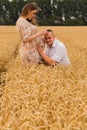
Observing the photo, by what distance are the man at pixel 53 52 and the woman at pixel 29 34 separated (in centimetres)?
17

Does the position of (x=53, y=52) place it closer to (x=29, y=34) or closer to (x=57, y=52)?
(x=57, y=52)

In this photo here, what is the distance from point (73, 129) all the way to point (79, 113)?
557 mm

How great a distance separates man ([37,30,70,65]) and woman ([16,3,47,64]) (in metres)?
0.17

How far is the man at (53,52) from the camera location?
849 cm

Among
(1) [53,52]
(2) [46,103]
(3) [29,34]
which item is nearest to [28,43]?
(3) [29,34]

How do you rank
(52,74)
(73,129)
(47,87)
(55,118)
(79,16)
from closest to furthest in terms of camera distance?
1. (73,129)
2. (55,118)
3. (47,87)
4. (52,74)
5. (79,16)

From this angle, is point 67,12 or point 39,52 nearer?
point 39,52

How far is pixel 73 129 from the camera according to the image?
12.5ft

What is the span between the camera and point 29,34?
347 inches

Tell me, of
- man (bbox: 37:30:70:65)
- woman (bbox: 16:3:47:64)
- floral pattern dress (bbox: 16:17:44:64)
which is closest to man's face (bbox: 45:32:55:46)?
man (bbox: 37:30:70:65)

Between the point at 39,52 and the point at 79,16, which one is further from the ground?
the point at 39,52

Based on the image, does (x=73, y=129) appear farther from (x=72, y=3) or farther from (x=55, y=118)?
(x=72, y=3)

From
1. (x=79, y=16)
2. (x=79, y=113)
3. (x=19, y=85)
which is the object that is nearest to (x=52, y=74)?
(x=19, y=85)

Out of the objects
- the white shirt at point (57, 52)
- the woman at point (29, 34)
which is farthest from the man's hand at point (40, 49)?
the white shirt at point (57, 52)
